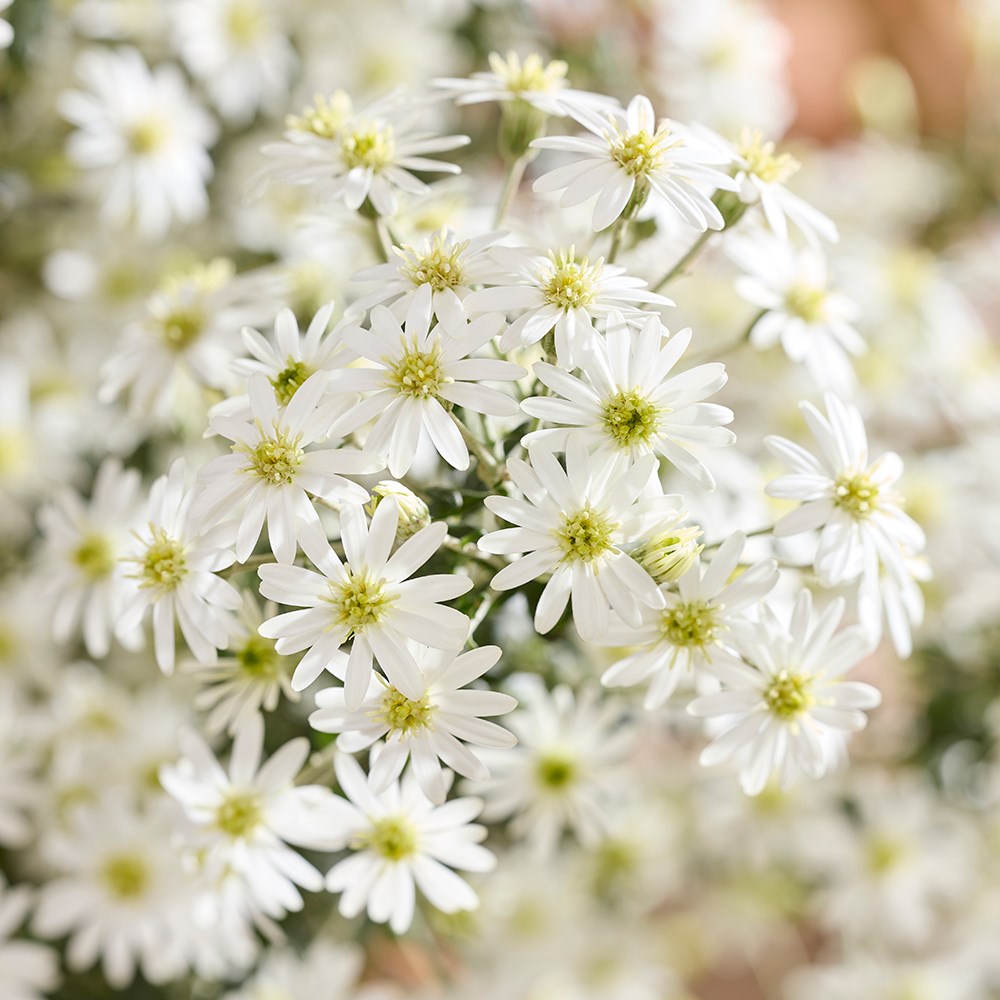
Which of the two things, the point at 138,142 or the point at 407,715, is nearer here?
the point at 407,715

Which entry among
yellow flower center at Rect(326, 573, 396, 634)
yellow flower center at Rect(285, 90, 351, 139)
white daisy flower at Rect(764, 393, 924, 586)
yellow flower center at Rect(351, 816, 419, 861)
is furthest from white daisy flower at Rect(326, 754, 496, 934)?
yellow flower center at Rect(285, 90, 351, 139)

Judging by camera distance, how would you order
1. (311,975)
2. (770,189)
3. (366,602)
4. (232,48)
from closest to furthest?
(366,602) → (770,189) → (311,975) → (232,48)

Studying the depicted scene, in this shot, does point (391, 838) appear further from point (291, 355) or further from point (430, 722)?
point (291, 355)

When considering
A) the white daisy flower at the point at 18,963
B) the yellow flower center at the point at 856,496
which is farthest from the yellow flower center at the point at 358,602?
the white daisy flower at the point at 18,963

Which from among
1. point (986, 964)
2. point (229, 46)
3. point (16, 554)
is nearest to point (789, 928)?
point (986, 964)

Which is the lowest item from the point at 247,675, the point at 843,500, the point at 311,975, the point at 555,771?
the point at 311,975

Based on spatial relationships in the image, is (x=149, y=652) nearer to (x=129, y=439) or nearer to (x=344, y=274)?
(x=129, y=439)

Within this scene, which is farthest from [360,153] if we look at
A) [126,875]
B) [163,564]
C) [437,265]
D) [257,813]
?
[126,875]
